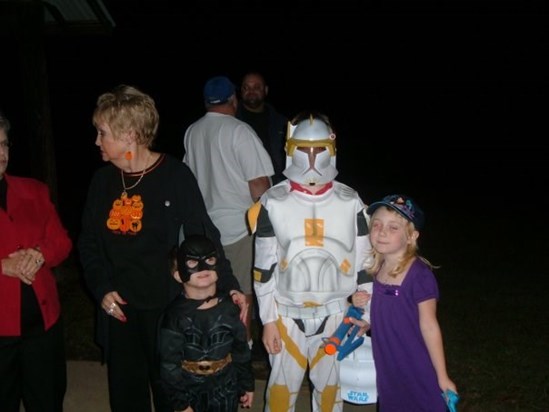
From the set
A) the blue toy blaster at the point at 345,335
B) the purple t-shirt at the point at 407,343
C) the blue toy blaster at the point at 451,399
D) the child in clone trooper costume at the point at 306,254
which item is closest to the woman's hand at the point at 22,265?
the child in clone trooper costume at the point at 306,254

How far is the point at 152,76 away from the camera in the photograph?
35312mm

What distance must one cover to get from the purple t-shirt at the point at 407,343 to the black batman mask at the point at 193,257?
886mm

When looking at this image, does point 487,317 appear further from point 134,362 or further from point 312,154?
point 134,362

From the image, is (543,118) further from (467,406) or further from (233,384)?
(233,384)

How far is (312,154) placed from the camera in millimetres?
3172

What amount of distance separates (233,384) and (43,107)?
4622 mm

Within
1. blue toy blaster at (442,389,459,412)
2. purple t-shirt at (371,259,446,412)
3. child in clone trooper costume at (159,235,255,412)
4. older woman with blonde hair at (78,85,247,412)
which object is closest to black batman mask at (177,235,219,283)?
child in clone trooper costume at (159,235,255,412)

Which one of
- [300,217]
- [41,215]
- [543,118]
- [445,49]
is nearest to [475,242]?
[300,217]

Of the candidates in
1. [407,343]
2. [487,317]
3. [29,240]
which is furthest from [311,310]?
[487,317]

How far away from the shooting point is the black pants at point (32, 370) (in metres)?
3.06

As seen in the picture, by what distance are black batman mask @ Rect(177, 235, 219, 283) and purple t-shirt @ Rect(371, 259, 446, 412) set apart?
0.89 meters

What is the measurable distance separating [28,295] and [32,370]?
0.38 meters

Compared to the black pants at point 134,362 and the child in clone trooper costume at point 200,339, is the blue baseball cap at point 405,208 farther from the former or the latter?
the black pants at point 134,362

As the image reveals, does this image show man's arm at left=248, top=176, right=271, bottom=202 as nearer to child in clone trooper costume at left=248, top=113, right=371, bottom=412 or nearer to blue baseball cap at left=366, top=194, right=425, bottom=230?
child in clone trooper costume at left=248, top=113, right=371, bottom=412
